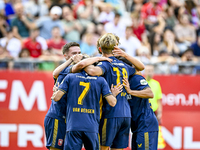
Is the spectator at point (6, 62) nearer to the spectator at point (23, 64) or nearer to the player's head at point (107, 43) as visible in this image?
the spectator at point (23, 64)

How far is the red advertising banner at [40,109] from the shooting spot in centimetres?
921

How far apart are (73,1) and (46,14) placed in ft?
5.32

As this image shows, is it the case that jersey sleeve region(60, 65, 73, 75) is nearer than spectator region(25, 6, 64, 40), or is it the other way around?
jersey sleeve region(60, 65, 73, 75)

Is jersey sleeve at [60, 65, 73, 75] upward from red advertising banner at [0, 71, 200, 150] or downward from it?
upward

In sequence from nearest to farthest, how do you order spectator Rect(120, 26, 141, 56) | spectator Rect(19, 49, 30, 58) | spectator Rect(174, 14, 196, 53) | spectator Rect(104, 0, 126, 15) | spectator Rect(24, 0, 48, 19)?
1. spectator Rect(19, 49, 30, 58)
2. spectator Rect(120, 26, 141, 56)
3. spectator Rect(24, 0, 48, 19)
4. spectator Rect(174, 14, 196, 53)
5. spectator Rect(104, 0, 126, 15)

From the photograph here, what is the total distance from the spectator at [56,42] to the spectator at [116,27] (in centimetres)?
205

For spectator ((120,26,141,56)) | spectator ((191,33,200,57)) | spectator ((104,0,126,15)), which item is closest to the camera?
spectator ((120,26,141,56))

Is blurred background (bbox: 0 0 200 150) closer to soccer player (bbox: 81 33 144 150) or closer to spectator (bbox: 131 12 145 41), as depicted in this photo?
spectator (bbox: 131 12 145 41)

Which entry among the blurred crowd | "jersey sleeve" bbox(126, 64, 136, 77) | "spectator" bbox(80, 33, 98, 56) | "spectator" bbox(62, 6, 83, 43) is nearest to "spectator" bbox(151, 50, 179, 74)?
the blurred crowd

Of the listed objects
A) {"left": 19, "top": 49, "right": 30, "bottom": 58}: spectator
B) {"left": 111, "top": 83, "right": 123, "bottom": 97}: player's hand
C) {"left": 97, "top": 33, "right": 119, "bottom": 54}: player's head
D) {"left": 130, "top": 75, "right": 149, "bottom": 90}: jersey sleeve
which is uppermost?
{"left": 19, "top": 49, "right": 30, "bottom": 58}: spectator

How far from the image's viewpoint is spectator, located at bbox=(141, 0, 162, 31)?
43.0ft

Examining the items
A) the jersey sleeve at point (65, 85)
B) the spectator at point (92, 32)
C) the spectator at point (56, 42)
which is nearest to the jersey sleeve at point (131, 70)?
the jersey sleeve at point (65, 85)

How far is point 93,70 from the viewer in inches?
216

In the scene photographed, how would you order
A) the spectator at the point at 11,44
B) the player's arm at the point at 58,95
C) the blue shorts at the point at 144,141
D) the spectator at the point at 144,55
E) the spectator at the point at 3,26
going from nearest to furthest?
1. the player's arm at the point at 58,95
2. the blue shorts at the point at 144,141
3. the spectator at the point at 11,44
4. the spectator at the point at 144,55
5. the spectator at the point at 3,26
